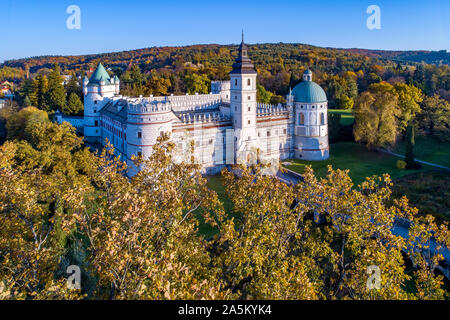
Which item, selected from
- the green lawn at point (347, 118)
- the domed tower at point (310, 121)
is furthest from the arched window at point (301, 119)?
the green lawn at point (347, 118)

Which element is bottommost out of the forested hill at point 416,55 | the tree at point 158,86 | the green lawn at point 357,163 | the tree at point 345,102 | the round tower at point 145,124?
the green lawn at point 357,163

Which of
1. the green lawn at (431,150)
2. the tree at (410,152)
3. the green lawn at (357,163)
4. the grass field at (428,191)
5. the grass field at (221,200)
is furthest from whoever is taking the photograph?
the green lawn at (431,150)

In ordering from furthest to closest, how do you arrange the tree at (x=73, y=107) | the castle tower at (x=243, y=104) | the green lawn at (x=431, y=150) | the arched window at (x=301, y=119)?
the tree at (x=73, y=107) < the green lawn at (x=431, y=150) < the arched window at (x=301, y=119) < the castle tower at (x=243, y=104)

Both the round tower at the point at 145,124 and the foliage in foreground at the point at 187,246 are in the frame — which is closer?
the foliage in foreground at the point at 187,246

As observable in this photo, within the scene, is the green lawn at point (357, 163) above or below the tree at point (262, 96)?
below

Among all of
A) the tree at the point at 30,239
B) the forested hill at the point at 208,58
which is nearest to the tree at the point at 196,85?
the forested hill at the point at 208,58

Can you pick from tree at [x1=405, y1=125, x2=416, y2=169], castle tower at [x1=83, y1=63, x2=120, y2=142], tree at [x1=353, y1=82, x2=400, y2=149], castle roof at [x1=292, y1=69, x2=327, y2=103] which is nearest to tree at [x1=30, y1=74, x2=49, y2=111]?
castle tower at [x1=83, y1=63, x2=120, y2=142]

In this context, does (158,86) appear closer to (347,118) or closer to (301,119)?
(301,119)

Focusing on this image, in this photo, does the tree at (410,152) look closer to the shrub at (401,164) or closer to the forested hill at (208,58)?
the shrub at (401,164)

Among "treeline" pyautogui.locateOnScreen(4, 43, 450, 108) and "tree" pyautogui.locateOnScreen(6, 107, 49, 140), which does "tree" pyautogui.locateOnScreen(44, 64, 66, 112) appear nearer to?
"tree" pyautogui.locateOnScreen(6, 107, 49, 140)
